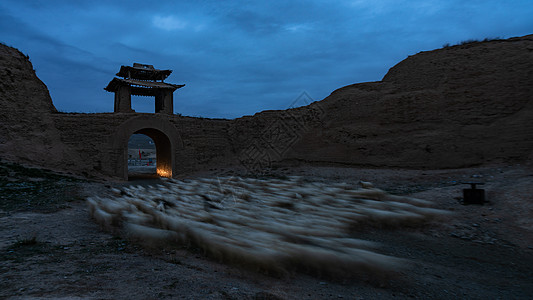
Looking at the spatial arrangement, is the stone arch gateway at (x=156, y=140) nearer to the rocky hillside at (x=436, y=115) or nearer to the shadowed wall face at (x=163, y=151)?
the shadowed wall face at (x=163, y=151)

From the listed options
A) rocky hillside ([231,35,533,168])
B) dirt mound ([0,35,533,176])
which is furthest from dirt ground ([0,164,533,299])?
dirt mound ([0,35,533,176])

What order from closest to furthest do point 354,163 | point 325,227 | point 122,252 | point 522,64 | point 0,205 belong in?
1. point 122,252
2. point 325,227
3. point 0,205
4. point 522,64
5. point 354,163

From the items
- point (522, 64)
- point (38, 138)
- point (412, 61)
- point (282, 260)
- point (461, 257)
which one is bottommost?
point (461, 257)

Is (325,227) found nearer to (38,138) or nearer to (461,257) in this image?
(461,257)

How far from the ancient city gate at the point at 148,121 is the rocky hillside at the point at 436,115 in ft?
20.2

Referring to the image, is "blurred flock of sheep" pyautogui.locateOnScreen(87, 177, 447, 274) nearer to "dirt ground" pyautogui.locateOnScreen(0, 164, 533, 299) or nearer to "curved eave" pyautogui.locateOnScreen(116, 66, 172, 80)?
"dirt ground" pyautogui.locateOnScreen(0, 164, 533, 299)

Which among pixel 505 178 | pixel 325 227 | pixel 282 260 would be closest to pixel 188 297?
pixel 282 260

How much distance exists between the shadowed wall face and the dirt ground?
9038mm

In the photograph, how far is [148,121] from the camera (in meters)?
12.9

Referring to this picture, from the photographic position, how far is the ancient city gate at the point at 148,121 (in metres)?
12.2

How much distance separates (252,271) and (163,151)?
1415 cm

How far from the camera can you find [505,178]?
659 cm

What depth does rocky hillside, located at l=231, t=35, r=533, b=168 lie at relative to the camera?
885 centimetres

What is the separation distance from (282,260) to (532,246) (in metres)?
3.39
